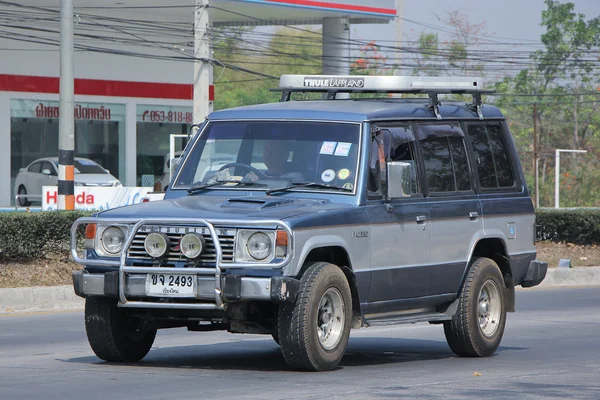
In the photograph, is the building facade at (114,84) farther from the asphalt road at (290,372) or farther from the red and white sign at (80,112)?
the asphalt road at (290,372)

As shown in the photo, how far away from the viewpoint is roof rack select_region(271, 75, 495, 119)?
408 inches

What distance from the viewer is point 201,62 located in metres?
29.7

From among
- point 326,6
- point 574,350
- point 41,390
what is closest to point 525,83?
point 326,6

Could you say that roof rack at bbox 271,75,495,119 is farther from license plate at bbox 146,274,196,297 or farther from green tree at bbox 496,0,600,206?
green tree at bbox 496,0,600,206

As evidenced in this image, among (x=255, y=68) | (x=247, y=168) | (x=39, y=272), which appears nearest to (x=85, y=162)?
(x=39, y=272)

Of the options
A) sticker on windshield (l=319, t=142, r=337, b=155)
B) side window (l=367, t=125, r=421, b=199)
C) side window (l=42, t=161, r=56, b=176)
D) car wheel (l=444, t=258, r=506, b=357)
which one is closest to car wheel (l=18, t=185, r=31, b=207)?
side window (l=42, t=161, r=56, b=176)

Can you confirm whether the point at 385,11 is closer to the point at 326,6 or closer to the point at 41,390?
the point at 326,6

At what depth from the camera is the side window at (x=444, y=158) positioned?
33.9 ft

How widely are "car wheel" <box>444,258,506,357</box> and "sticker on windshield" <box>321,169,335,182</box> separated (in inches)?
71.4

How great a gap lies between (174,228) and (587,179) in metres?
32.4

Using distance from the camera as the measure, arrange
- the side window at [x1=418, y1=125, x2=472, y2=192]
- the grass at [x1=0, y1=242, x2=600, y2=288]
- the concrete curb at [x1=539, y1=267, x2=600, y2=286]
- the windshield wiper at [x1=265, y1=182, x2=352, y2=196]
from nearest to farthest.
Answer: the windshield wiper at [x1=265, y1=182, x2=352, y2=196] → the side window at [x1=418, y1=125, x2=472, y2=192] → the grass at [x1=0, y1=242, x2=600, y2=288] → the concrete curb at [x1=539, y1=267, x2=600, y2=286]

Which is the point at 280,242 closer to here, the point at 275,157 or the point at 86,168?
the point at 275,157

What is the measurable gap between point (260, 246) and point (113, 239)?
4.08 feet

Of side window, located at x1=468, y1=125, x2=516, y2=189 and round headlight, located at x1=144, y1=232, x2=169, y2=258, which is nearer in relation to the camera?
round headlight, located at x1=144, y1=232, x2=169, y2=258
